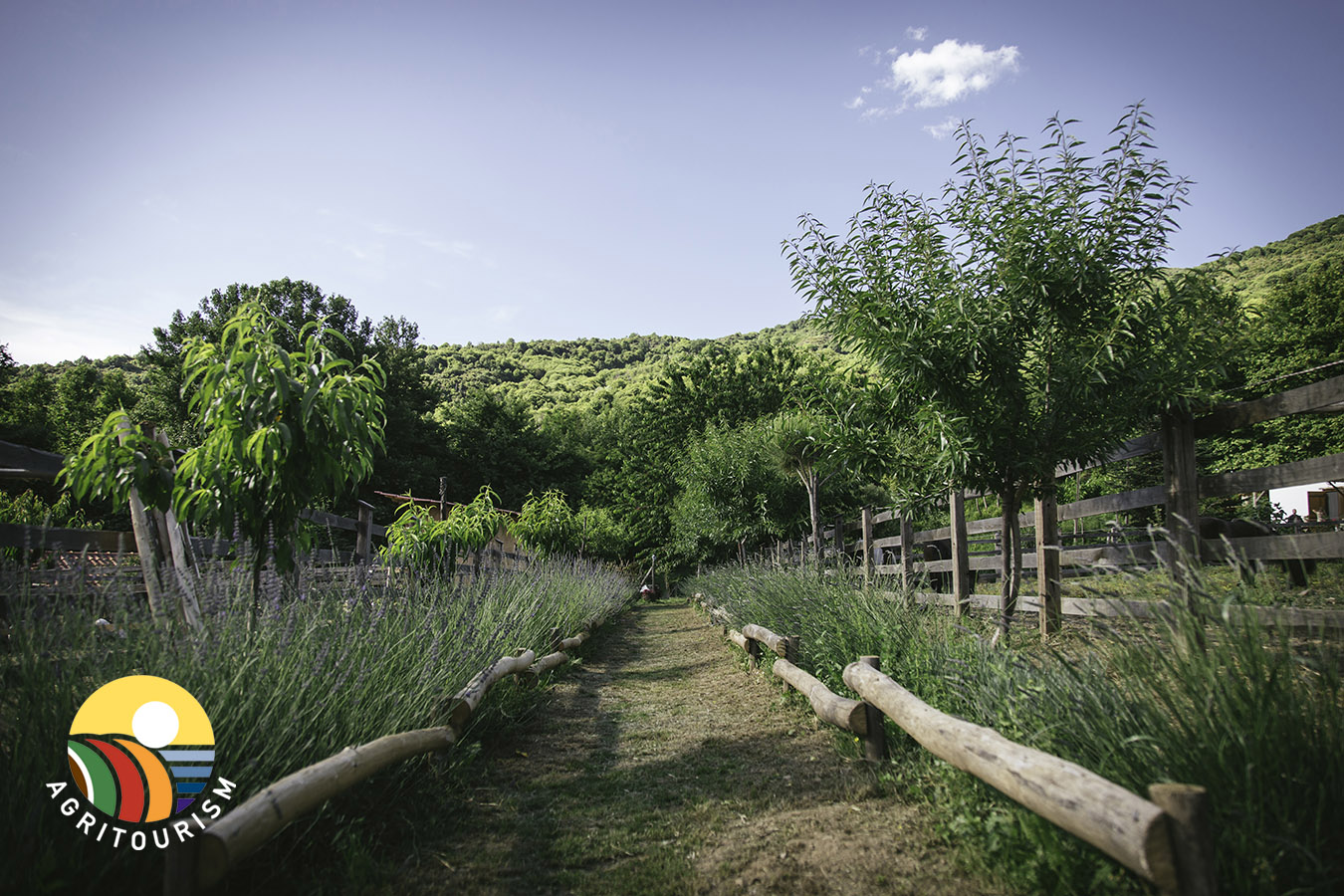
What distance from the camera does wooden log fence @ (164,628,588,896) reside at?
193cm

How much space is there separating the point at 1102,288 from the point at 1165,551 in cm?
176

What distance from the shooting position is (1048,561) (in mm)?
4992

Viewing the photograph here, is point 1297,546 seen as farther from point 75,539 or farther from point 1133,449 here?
point 75,539

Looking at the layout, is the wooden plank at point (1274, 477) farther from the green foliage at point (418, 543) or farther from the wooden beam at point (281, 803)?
the green foliage at point (418, 543)

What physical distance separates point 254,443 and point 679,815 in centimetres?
281

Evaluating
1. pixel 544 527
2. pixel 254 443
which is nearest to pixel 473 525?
pixel 544 527

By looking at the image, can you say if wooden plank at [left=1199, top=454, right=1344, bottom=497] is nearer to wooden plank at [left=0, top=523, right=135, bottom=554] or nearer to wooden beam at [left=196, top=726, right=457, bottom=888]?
wooden beam at [left=196, top=726, right=457, bottom=888]

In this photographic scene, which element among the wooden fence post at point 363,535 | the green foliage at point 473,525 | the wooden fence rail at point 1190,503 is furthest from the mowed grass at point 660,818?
the green foliage at point 473,525

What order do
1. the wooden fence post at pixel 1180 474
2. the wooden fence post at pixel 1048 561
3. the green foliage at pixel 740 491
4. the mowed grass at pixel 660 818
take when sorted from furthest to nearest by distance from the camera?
1. the green foliage at pixel 740 491
2. the wooden fence post at pixel 1048 561
3. the wooden fence post at pixel 1180 474
4. the mowed grass at pixel 660 818

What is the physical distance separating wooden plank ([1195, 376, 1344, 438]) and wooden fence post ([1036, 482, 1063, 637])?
992 millimetres

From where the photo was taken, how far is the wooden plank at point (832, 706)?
398 cm

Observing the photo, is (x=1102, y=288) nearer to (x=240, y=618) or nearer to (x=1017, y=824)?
(x=1017, y=824)

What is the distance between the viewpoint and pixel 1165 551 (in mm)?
4637

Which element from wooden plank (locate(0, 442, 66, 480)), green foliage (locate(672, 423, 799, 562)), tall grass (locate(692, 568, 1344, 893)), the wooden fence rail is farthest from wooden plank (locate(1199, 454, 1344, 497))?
green foliage (locate(672, 423, 799, 562))
